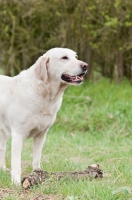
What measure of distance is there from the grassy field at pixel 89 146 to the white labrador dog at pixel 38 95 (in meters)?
0.50

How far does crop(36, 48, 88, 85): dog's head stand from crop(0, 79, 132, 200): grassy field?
1.10 meters

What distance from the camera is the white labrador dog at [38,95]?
18.3 feet

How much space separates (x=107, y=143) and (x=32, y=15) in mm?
4686

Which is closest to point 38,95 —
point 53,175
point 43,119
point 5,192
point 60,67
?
point 43,119

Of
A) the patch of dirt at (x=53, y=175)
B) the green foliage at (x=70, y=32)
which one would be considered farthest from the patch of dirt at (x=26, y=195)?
the green foliage at (x=70, y=32)

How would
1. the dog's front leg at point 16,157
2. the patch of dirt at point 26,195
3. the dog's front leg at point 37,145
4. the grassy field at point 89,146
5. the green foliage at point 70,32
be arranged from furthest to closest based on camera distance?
the green foliage at point 70,32 < the dog's front leg at point 37,145 < the dog's front leg at point 16,157 < the grassy field at point 89,146 < the patch of dirt at point 26,195

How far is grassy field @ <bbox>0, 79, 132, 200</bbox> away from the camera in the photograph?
4.84 m

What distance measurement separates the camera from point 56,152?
757 cm

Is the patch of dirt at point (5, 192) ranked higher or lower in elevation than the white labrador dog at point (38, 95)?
lower

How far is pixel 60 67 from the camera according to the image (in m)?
5.59

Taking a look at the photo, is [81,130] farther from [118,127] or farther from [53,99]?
[53,99]

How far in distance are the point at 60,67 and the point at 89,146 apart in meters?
2.66

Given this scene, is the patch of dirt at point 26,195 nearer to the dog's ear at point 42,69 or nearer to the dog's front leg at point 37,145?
the dog's front leg at point 37,145

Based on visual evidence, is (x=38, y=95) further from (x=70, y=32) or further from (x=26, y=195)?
(x=70, y=32)
